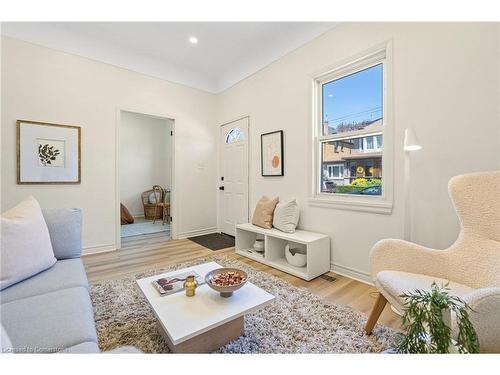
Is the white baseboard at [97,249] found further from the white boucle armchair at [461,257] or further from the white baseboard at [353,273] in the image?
the white boucle armchair at [461,257]

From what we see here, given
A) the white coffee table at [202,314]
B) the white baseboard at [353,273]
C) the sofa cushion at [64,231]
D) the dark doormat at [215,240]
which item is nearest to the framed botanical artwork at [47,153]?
the sofa cushion at [64,231]

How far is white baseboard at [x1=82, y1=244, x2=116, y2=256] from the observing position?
Result: 9.87 ft

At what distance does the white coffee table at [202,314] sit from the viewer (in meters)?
1.07

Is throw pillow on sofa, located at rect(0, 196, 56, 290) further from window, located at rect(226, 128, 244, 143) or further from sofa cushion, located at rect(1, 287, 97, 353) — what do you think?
window, located at rect(226, 128, 244, 143)

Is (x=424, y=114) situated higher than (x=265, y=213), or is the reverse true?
(x=424, y=114)

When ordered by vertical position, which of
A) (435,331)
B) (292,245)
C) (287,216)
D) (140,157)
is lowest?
(292,245)

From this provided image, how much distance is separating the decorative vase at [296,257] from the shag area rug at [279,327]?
0.48 metres

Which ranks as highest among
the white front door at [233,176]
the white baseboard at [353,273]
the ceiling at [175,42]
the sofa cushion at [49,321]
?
the ceiling at [175,42]

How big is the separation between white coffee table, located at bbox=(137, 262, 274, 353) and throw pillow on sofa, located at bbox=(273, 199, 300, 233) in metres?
1.32

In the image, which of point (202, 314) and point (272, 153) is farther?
point (272, 153)

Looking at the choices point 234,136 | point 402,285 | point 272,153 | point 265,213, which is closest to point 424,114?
point 402,285

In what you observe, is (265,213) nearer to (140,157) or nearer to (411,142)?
(411,142)

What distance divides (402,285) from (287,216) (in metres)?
1.52

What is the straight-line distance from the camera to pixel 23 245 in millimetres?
1288
